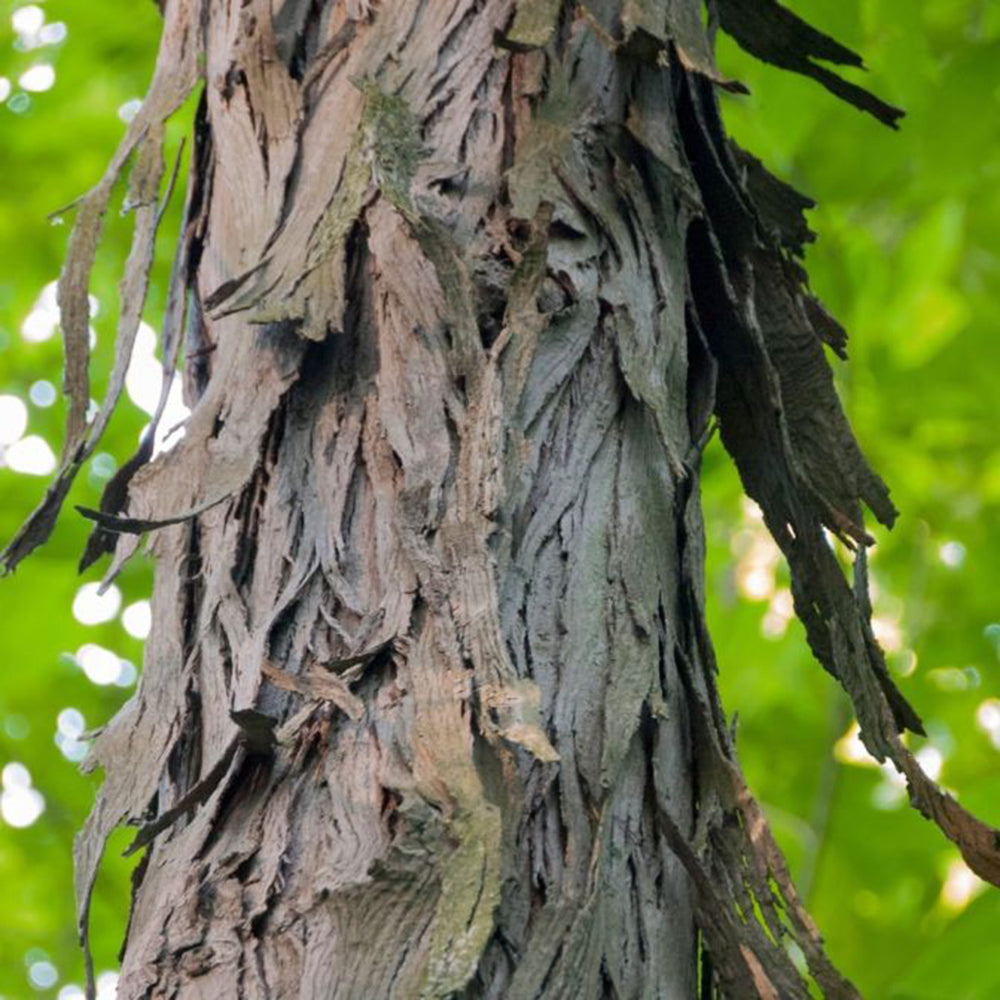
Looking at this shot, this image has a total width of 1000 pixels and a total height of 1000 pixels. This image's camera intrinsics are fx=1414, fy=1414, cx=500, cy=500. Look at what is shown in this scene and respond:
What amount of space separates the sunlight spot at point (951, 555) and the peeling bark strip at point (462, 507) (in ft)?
11.0

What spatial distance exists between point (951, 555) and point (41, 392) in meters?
3.08

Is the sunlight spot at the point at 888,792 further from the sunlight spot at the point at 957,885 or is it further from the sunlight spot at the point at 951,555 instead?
the sunlight spot at the point at 951,555

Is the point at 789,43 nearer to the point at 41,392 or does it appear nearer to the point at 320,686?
the point at 320,686

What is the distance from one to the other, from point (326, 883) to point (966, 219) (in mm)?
3437

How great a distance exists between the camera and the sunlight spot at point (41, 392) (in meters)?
4.56

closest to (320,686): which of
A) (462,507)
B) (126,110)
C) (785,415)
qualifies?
(462,507)

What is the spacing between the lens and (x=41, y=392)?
465cm

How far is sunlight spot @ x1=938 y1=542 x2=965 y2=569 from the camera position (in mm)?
4586

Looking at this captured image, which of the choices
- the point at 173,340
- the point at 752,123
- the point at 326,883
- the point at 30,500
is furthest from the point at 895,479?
the point at 326,883

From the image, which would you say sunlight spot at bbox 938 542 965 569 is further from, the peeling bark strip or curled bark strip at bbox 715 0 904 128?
the peeling bark strip

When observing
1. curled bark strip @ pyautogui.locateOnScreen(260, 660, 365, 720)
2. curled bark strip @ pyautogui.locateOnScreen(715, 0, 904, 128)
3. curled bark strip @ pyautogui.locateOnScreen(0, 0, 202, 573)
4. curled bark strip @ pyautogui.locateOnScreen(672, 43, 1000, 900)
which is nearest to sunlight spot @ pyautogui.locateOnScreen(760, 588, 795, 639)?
curled bark strip @ pyautogui.locateOnScreen(715, 0, 904, 128)

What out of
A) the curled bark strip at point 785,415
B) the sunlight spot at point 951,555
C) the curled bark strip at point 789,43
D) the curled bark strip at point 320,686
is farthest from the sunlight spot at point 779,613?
the curled bark strip at point 320,686

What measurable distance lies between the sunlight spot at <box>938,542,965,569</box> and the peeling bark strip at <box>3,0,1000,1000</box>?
3351 millimetres

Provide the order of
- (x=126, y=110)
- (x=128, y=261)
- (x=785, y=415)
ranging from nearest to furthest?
(x=785, y=415), (x=128, y=261), (x=126, y=110)
